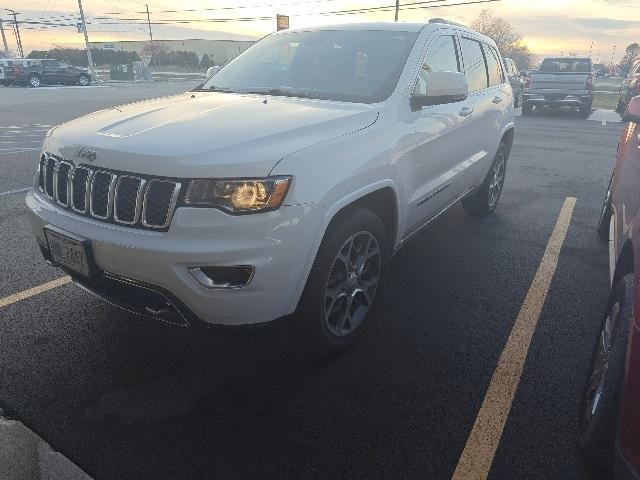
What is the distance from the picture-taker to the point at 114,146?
2412 mm

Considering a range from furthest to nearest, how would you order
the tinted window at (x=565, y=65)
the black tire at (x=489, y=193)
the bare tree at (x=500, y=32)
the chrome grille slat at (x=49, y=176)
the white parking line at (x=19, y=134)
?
the bare tree at (x=500, y=32) < the tinted window at (x=565, y=65) < the white parking line at (x=19, y=134) < the black tire at (x=489, y=193) < the chrome grille slat at (x=49, y=176)

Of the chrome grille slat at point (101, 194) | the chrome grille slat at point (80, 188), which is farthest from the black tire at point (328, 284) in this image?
the chrome grille slat at point (80, 188)

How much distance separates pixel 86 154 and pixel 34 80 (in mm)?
33192

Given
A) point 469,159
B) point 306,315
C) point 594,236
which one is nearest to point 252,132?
Result: point 306,315

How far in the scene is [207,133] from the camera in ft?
8.19

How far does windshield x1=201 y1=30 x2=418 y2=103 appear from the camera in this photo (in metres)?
3.33

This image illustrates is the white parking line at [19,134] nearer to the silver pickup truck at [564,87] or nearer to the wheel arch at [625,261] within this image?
the wheel arch at [625,261]

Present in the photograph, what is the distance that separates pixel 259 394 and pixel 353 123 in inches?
61.6

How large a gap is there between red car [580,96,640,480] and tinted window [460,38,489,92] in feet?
6.18

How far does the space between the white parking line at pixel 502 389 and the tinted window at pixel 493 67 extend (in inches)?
82.7

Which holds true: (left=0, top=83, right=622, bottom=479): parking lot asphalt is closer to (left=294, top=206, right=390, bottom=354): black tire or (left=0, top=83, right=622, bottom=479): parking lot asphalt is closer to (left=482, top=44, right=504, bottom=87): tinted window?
(left=294, top=206, right=390, bottom=354): black tire

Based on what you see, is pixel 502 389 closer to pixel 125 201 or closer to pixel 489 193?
pixel 125 201

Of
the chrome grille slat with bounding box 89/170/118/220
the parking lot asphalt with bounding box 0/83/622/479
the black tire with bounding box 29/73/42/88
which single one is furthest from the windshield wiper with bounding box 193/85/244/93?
the black tire with bounding box 29/73/42/88

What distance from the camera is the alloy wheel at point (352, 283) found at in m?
2.83
